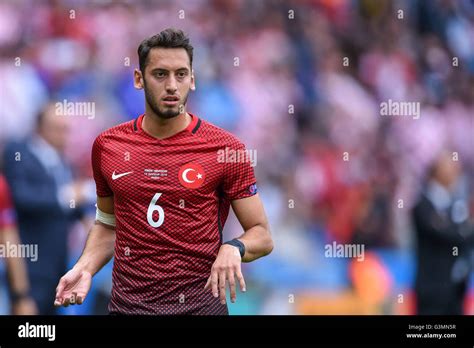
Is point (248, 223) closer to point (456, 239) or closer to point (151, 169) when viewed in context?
point (151, 169)

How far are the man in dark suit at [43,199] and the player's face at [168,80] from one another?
3.65m

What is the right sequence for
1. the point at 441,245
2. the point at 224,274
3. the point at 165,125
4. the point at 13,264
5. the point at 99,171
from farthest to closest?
the point at 441,245 < the point at 13,264 < the point at 99,171 < the point at 165,125 < the point at 224,274

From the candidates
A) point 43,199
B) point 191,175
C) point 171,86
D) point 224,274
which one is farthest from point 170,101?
point 43,199

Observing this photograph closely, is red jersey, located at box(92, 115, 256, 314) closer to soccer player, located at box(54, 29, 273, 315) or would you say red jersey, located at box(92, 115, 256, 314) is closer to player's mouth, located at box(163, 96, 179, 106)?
soccer player, located at box(54, 29, 273, 315)

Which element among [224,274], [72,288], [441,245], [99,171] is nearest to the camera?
[224,274]

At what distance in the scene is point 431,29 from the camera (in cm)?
882

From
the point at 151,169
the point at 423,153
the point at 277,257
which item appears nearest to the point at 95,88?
the point at 277,257

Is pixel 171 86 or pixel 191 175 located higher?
pixel 171 86

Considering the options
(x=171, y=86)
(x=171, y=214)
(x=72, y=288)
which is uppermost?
(x=171, y=86)

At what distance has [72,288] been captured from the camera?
417 cm

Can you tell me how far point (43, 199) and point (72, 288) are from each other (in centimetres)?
372

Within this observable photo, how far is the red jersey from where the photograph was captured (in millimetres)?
4184

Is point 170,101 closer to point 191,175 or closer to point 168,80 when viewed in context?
point 168,80

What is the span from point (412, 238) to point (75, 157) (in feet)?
9.11
